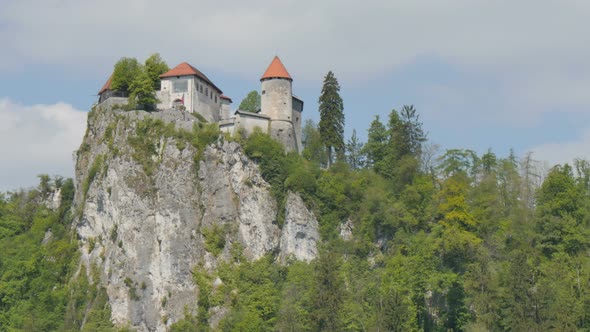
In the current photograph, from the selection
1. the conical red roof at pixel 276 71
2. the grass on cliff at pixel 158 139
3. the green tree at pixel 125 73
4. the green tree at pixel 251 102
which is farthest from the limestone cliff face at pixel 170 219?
the green tree at pixel 251 102

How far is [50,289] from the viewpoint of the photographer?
251 feet

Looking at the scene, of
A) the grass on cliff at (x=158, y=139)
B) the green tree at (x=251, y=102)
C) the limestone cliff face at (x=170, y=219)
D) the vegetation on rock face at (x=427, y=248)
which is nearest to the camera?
the vegetation on rock face at (x=427, y=248)

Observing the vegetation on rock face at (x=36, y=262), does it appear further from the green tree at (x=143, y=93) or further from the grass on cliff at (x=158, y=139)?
the green tree at (x=143, y=93)

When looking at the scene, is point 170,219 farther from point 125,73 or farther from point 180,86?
point 125,73

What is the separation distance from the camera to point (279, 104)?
7850cm

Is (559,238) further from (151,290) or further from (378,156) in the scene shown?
(151,290)

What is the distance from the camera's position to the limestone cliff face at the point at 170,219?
7100 centimetres

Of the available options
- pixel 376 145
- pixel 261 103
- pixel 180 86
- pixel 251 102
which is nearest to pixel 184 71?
pixel 180 86

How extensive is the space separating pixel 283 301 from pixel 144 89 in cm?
2334

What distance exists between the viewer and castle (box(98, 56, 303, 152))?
253 feet

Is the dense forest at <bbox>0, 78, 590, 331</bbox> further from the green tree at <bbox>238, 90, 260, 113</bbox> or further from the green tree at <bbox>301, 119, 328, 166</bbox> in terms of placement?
the green tree at <bbox>238, 90, 260, 113</bbox>

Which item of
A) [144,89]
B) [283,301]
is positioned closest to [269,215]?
[283,301]

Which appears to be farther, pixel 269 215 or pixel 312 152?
pixel 312 152

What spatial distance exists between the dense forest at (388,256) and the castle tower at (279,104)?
1955 millimetres
